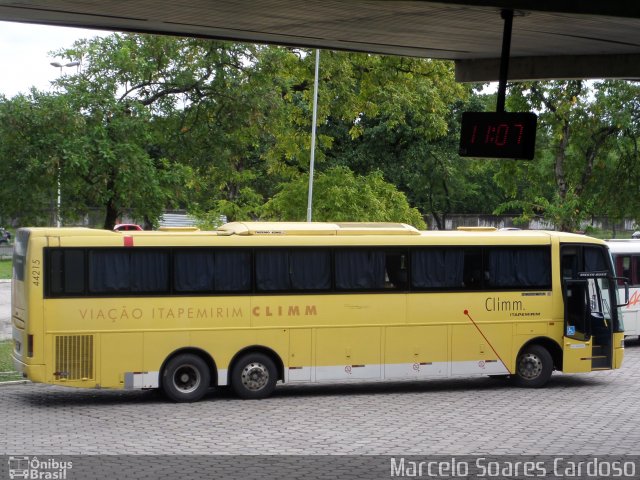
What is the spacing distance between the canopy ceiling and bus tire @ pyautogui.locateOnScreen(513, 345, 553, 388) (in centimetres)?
725

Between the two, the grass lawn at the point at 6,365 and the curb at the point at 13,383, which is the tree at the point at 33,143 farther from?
the curb at the point at 13,383

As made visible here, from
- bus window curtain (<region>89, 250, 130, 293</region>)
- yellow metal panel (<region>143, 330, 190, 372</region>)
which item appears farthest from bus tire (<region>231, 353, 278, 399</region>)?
bus window curtain (<region>89, 250, 130, 293</region>)

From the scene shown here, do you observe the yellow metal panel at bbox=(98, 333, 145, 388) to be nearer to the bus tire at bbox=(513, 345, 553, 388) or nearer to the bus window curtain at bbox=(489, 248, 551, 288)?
the bus window curtain at bbox=(489, 248, 551, 288)

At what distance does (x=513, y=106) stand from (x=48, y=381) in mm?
23065

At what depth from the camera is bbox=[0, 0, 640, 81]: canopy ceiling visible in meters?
11.8

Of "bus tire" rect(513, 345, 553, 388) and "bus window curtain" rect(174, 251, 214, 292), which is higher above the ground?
"bus window curtain" rect(174, 251, 214, 292)

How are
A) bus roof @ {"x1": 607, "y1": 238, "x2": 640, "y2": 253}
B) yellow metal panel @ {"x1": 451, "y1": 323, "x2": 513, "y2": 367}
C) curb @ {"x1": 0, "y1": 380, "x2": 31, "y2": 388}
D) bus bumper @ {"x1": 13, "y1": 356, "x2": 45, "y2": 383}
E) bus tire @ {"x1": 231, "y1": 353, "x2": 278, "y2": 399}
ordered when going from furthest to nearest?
1. bus roof @ {"x1": 607, "y1": 238, "x2": 640, "y2": 253}
2. yellow metal panel @ {"x1": 451, "y1": 323, "x2": 513, "y2": 367}
3. curb @ {"x1": 0, "y1": 380, "x2": 31, "y2": 388}
4. bus tire @ {"x1": 231, "y1": 353, "x2": 278, "y2": 399}
5. bus bumper @ {"x1": 13, "y1": 356, "x2": 45, "y2": 383}

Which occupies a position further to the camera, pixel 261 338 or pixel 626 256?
pixel 626 256

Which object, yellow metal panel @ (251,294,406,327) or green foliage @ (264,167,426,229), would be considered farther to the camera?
green foliage @ (264,167,426,229)

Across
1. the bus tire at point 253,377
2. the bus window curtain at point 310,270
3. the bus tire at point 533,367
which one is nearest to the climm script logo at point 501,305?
the bus tire at point 533,367

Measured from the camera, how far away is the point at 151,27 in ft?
47.0

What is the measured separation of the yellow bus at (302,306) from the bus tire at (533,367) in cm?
4

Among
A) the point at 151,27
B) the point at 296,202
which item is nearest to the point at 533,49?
the point at 151,27

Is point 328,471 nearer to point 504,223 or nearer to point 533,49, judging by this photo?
point 533,49
